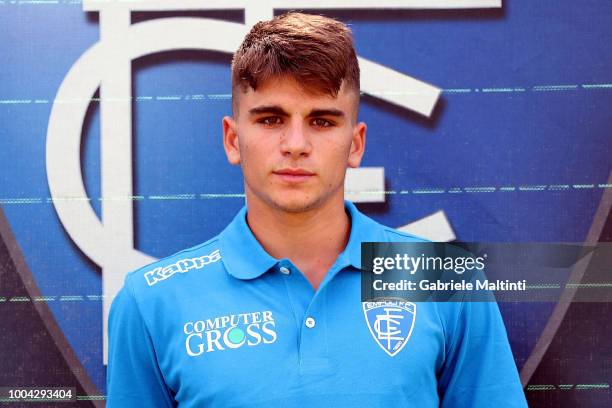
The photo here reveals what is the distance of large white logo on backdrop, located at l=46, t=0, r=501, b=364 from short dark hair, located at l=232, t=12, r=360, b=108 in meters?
0.28

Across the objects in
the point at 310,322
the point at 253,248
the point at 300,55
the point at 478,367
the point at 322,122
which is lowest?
the point at 478,367

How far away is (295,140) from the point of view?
4.67ft

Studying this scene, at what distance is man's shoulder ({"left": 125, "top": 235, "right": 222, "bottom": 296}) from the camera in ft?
5.00

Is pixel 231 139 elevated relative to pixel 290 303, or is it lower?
elevated

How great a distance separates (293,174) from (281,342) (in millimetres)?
305

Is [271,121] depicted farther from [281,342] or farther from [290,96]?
[281,342]

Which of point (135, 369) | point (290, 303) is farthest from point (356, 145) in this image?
point (135, 369)

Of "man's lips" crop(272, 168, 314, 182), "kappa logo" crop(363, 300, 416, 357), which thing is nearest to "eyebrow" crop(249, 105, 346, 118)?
"man's lips" crop(272, 168, 314, 182)

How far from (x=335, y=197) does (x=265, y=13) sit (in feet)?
1.78

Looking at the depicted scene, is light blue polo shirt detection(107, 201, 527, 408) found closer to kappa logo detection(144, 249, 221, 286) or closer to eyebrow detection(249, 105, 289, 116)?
kappa logo detection(144, 249, 221, 286)

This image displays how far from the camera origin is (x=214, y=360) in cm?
141

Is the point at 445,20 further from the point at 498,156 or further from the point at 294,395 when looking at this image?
the point at 294,395

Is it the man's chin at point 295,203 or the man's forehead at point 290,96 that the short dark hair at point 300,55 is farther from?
the man's chin at point 295,203

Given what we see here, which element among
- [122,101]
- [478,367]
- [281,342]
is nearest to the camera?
[281,342]
